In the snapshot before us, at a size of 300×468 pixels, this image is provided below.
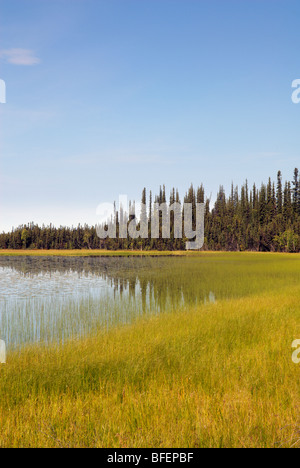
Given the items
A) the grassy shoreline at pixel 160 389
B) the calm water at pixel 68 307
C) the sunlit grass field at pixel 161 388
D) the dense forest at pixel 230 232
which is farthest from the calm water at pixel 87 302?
the dense forest at pixel 230 232

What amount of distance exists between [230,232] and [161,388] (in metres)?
94.7

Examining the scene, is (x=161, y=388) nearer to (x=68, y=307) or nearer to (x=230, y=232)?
(x=68, y=307)

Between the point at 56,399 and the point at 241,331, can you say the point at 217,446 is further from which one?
the point at 241,331

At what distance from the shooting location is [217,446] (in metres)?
4.49

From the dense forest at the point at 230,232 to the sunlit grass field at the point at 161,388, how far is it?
2958 inches

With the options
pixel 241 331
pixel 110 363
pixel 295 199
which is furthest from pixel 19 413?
pixel 295 199

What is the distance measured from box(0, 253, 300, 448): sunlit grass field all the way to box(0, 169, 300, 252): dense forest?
75.1m

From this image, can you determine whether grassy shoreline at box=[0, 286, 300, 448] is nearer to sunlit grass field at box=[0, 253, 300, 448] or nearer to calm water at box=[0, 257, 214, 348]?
sunlit grass field at box=[0, 253, 300, 448]

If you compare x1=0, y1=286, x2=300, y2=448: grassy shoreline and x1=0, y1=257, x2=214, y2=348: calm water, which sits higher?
x1=0, y1=286, x2=300, y2=448: grassy shoreline

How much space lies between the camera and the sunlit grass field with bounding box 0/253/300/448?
478 cm

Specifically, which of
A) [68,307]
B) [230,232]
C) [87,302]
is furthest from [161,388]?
[230,232]

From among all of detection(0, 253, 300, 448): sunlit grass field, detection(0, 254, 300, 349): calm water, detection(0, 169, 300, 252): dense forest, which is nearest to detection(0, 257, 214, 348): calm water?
detection(0, 254, 300, 349): calm water

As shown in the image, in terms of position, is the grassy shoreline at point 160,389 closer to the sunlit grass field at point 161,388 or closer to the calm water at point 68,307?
the sunlit grass field at point 161,388

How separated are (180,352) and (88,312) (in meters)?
7.75
